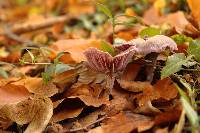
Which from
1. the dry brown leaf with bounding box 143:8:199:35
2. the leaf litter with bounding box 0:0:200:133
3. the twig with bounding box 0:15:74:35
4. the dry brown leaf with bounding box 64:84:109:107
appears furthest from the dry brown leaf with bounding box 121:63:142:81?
the twig with bounding box 0:15:74:35

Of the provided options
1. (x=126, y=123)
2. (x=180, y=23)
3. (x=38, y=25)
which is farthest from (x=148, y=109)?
(x=38, y=25)

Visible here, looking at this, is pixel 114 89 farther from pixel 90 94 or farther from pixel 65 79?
pixel 65 79

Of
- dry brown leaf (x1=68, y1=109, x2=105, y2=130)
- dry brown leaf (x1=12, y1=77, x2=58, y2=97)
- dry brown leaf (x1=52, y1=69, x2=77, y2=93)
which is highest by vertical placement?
dry brown leaf (x1=52, y1=69, x2=77, y2=93)

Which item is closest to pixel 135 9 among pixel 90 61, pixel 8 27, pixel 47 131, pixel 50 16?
pixel 50 16

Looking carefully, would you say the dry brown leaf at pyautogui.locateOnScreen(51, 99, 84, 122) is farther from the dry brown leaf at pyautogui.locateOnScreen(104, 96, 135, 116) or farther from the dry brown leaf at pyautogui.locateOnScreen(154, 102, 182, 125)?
the dry brown leaf at pyautogui.locateOnScreen(154, 102, 182, 125)

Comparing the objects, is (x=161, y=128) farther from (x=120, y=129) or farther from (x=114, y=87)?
(x=114, y=87)
